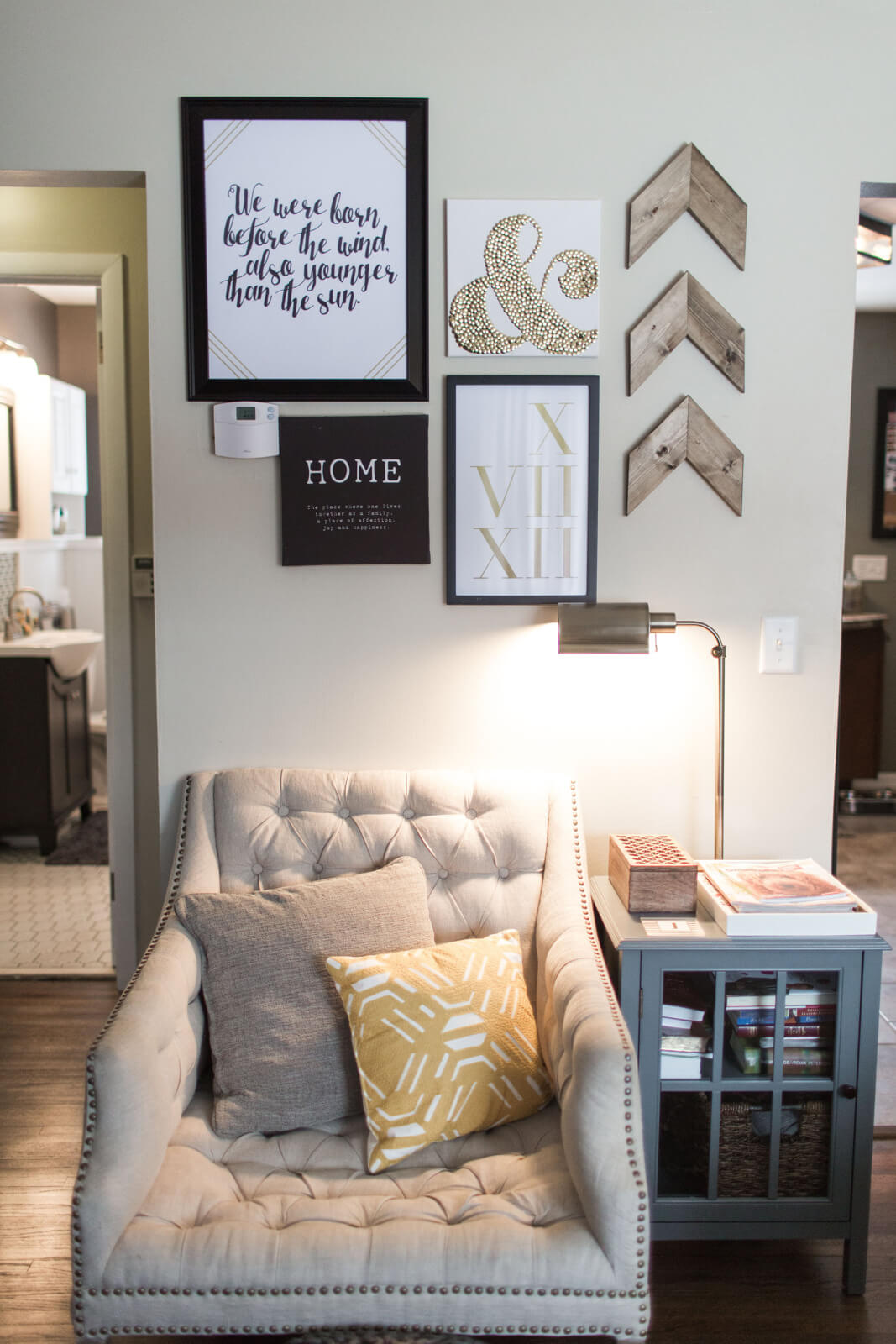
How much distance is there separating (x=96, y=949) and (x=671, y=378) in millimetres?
2606

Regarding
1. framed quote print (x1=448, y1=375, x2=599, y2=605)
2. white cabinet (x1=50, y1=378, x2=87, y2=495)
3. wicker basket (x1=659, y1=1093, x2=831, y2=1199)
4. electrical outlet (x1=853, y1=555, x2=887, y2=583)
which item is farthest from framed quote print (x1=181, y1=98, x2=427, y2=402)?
electrical outlet (x1=853, y1=555, x2=887, y2=583)

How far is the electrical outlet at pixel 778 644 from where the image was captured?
7.36 ft

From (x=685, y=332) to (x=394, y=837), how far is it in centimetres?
122

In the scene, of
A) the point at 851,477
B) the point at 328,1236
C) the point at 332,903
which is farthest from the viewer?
the point at 851,477

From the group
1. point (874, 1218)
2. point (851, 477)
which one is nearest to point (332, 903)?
point (874, 1218)

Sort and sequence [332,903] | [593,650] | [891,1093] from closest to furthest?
[332,903] < [593,650] < [891,1093]

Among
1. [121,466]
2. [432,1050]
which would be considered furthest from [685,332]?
[121,466]

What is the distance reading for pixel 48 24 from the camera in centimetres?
208

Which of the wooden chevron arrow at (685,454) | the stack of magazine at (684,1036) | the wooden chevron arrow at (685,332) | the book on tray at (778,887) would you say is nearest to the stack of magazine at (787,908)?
the book on tray at (778,887)

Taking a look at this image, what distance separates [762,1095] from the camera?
1883 mm

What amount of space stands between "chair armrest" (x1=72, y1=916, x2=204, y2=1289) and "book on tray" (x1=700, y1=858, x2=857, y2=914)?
102 cm

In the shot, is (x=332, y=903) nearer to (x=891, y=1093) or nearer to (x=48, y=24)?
(x=891, y=1093)

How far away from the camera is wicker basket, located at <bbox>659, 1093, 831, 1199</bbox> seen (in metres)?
1.88

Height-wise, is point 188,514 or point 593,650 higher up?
point 188,514
